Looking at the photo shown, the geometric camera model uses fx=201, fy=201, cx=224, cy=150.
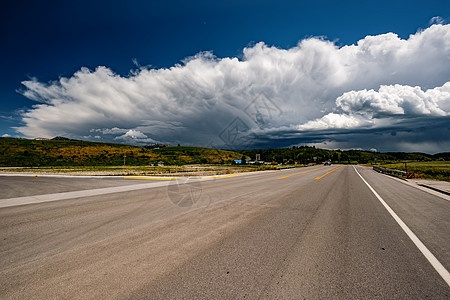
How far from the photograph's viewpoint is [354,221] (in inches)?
226

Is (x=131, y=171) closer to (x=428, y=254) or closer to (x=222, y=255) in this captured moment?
(x=222, y=255)

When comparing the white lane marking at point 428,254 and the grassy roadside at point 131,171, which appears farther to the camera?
the grassy roadside at point 131,171

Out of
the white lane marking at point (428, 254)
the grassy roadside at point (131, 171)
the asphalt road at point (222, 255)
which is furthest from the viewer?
the grassy roadside at point (131, 171)

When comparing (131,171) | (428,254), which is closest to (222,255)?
(428,254)

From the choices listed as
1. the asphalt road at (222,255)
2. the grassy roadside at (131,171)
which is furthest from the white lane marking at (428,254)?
the grassy roadside at (131,171)

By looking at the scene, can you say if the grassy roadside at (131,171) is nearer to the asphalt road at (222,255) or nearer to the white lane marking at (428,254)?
the asphalt road at (222,255)

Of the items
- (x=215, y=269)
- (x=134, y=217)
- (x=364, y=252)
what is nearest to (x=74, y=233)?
(x=134, y=217)

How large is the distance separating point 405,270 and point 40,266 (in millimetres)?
5864

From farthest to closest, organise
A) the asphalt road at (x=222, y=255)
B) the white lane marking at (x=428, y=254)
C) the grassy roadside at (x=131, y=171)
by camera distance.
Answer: the grassy roadside at (x=131, y=171) → the white lane marking at (x=428, y=254) → the asphalt road at (x=222, y=255)

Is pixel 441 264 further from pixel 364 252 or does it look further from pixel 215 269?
pixel 215 269

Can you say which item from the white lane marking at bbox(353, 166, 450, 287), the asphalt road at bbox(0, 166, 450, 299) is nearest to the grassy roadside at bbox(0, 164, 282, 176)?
the asphalt road at bbox(0, 166, 450, 299)

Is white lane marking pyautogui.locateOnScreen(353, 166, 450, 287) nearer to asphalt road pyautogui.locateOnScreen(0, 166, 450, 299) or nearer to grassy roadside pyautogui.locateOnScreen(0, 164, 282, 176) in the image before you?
asphalt road pyautogui.locateOnScreen(0, 166, 450, 299)

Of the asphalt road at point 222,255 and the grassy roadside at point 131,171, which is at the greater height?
the asphalt road at point 222,255

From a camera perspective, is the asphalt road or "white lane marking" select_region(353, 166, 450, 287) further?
"white lane marking" select_region(353, 166, 450, 287)
